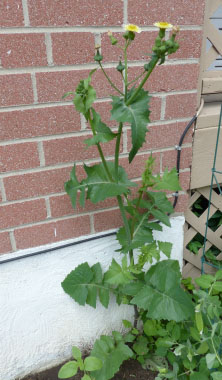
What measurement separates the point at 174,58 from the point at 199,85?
0.19 m

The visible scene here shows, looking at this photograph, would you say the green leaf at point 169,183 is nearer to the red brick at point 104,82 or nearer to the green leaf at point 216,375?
the red brick at point 104,82

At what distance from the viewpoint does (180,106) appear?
129cm

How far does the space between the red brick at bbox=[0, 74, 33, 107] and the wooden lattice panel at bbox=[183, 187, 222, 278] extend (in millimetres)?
929

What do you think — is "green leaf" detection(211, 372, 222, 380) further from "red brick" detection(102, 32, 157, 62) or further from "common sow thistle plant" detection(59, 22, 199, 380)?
"red brick" detection(102, 32, 157, 62)

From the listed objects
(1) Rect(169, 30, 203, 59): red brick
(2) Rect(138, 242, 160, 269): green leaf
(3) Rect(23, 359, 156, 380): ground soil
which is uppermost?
(1) Rect(169, 30, 203, 59): red brick

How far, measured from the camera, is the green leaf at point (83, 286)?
1.30 metres

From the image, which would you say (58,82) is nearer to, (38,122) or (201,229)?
→ (38,122)

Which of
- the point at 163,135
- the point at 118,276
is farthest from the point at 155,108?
the point at 118,276

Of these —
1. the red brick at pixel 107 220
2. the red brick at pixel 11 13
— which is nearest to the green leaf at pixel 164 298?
the red brick at pixel 107 220

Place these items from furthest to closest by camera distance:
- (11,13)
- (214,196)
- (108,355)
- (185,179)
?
(214,196) < (185,179) < (108,355) < (11,13)

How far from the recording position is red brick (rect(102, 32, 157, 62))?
110cm

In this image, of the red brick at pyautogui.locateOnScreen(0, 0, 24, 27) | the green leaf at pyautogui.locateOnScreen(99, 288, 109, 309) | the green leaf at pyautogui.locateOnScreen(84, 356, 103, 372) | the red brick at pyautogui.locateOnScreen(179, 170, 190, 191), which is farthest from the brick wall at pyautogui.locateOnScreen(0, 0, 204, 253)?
the green leaf at pyautogui.locateOnScreen(84, 356, 103, 372)

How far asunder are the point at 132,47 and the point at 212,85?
1.40 feet

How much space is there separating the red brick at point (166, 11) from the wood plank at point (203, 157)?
0.43m
